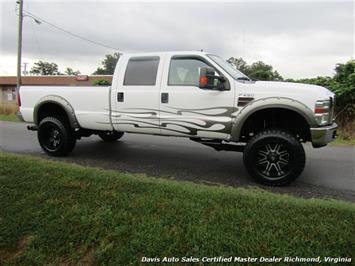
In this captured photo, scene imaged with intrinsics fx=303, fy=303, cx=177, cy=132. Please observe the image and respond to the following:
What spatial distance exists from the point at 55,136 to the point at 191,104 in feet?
10.2

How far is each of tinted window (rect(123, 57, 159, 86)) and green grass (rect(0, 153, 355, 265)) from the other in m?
2.13

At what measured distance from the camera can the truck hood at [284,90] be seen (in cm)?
441

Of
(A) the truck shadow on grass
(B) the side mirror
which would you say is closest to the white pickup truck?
(B) the side mirror

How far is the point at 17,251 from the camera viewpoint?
287 centimetres

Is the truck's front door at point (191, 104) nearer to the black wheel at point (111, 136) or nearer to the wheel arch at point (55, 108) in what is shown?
the wheel arch at point (55, 108)

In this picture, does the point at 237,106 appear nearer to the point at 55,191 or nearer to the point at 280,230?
the point at 280,230

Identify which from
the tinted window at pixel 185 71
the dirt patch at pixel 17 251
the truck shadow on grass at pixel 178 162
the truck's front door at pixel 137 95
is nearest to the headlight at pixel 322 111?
the truck shadow on grass at pixel 178 162

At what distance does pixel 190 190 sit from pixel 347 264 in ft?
6.18

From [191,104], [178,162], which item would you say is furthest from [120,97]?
[178,162]

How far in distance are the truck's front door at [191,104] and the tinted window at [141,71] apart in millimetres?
239

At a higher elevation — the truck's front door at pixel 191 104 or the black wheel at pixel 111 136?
the truck's front door at pixel 191 104

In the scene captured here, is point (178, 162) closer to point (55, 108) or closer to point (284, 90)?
point (284, 90)

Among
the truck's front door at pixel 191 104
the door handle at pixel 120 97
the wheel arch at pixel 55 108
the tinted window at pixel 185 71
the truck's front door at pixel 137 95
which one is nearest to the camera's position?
the truck's front door at pixel 191 104

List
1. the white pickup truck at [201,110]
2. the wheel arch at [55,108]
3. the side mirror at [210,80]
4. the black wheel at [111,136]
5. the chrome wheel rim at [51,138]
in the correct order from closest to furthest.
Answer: the white pickup truck at [201,110]
the side mirror at [210,80]
the wheel arch at [55,108]
the chrome wheel rim at [51,138]
the black wheel at [111,136]
